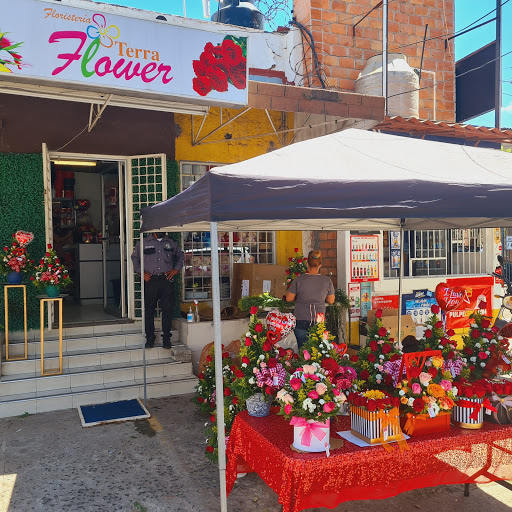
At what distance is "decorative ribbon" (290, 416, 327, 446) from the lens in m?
2.94

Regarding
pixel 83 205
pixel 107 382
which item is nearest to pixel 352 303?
pixel 107 382

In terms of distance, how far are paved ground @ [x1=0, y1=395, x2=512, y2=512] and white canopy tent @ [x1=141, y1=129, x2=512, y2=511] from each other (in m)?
0.85

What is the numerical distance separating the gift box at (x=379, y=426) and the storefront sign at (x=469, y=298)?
6.13 m

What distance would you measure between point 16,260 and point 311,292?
12.8 ft

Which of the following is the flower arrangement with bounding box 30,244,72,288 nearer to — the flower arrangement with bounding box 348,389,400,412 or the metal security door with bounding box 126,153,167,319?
the metal security door with bounding box 126,153,167,319

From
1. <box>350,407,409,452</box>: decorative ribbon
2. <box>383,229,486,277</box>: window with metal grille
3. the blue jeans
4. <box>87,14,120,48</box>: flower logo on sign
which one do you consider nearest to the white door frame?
<box>87,14,120,48</box>: flower logo on sign

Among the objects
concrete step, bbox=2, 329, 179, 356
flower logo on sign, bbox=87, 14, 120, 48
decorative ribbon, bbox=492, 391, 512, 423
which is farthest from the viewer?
concrete step, bbox=2, 329, 179, 356

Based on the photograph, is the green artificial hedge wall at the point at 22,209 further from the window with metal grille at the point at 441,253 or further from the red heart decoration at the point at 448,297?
the window with metal grille at the point at 441,253

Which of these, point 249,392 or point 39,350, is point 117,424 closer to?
point 39,350

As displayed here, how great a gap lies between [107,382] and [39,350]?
111 centimetres

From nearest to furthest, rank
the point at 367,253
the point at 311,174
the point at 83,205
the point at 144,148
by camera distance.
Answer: the point at 311,174
the point at 144,148
the point at 367,253
the point at 83,205

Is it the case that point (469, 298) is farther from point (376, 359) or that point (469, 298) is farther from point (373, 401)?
point (373, 401)

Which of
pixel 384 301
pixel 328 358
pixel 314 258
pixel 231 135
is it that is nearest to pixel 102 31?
pixel 231 135

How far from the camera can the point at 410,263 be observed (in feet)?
29.6
